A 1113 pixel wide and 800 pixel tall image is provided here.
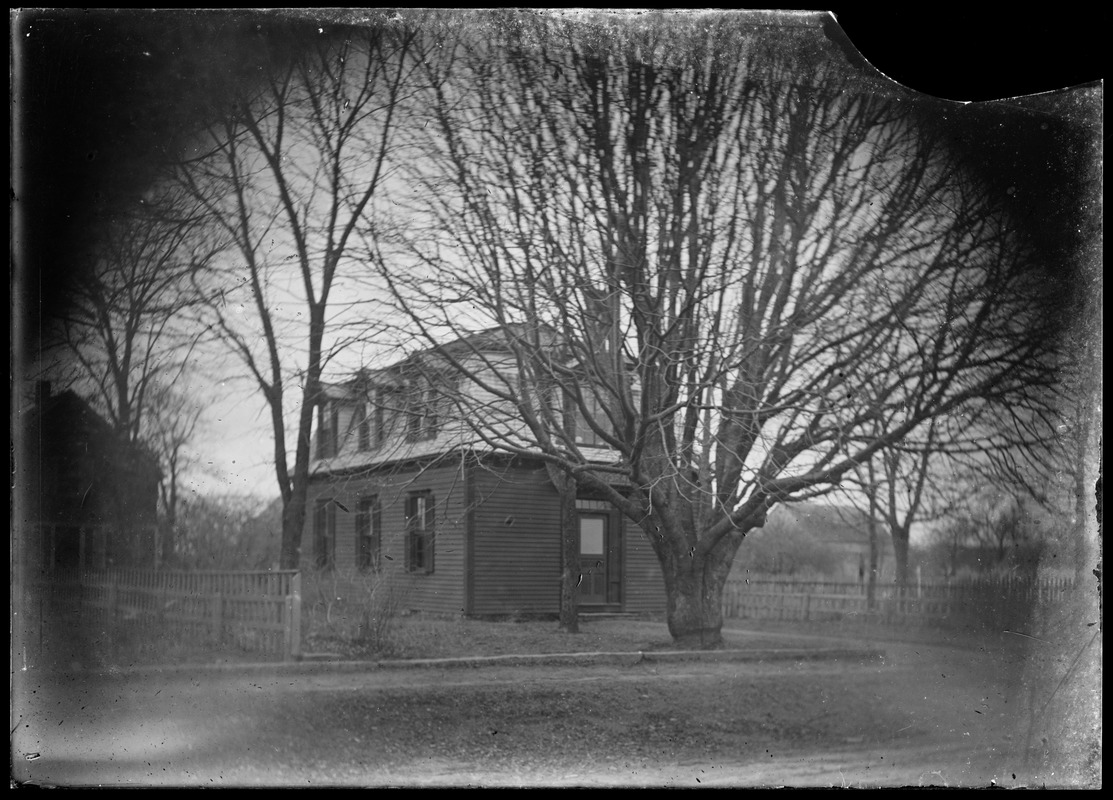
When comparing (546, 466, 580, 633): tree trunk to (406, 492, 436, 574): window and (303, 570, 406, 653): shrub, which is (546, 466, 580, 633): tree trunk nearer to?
(406, 492, 436, 574): window

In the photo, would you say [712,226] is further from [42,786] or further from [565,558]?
[42,786]

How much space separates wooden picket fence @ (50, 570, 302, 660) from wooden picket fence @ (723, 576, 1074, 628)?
315 centimetres

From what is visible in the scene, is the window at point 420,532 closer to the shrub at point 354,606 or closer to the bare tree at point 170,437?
the shrub at point 354,606

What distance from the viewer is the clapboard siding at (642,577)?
6582mm

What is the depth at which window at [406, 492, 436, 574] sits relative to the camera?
21.4 feet

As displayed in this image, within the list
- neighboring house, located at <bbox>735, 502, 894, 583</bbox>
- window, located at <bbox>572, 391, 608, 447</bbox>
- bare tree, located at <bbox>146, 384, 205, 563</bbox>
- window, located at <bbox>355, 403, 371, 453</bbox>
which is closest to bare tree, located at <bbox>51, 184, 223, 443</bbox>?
bare tree, located at <bbox>146, 384, 205, 563</bbox>

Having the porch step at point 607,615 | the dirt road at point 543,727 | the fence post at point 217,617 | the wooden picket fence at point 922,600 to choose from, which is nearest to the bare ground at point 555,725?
Answer: the dirt road at point 543,727

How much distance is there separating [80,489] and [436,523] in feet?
7.68

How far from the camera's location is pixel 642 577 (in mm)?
6656

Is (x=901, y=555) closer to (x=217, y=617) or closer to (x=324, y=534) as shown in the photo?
(x=324, y=534)

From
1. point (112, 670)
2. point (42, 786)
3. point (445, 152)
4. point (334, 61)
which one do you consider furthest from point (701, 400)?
point (42, 786)

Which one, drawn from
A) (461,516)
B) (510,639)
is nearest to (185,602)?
(461,516)

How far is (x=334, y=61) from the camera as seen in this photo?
6.13 meters

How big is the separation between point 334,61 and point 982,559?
17.7 feet
